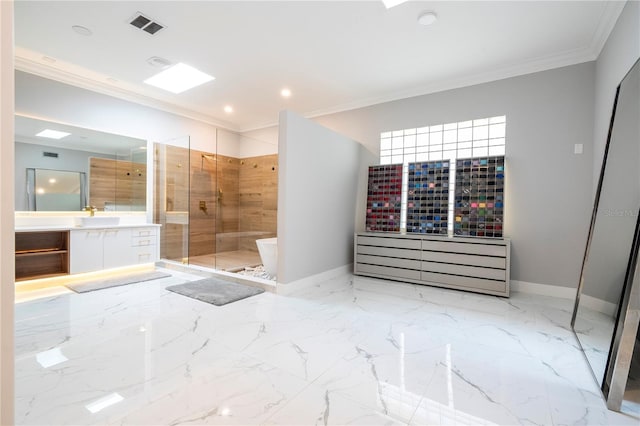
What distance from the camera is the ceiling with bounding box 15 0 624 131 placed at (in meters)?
2.57

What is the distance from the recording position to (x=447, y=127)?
3984 mm

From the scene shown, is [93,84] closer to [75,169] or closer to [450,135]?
[75,169]

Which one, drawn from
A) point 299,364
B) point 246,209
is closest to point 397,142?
point 246,209

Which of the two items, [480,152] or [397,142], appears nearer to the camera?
[480,152]

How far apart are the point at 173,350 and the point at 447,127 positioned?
4.01 meters

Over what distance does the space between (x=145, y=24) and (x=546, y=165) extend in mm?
4514

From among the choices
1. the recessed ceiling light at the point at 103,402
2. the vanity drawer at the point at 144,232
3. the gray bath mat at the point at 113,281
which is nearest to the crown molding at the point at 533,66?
the vanity drawer at the point at 144,232

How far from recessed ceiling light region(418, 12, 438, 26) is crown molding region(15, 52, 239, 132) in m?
3.97

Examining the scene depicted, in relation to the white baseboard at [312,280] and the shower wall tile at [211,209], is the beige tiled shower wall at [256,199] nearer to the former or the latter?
the shower wall tile at [211,209]

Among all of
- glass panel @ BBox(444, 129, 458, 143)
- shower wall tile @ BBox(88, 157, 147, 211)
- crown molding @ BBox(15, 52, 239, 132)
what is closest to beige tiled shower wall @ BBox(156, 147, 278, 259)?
shower wall tile @ BBox(88, 157, 147, 211)

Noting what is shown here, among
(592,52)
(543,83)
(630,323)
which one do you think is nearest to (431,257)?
(630,323)

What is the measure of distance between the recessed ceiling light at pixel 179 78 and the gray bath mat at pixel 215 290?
2.72 meters

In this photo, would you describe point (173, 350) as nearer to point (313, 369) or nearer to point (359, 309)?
point (313, 369)

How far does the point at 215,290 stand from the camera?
3285mm
